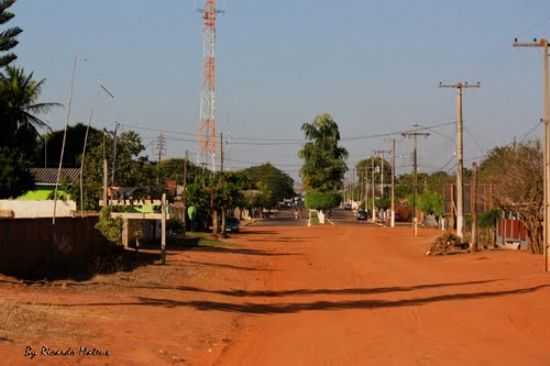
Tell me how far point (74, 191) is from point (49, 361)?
36120 millimetres

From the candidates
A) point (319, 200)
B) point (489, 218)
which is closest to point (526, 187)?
point (489, 218)

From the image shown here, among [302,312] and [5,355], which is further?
[302,312]

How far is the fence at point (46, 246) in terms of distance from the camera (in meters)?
21.8

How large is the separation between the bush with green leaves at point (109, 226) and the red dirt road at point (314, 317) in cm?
316

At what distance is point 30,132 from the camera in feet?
177

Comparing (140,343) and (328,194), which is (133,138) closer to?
(140,343)

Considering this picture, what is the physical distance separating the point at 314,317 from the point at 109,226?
16.7 metres

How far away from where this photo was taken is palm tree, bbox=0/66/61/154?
163 ft

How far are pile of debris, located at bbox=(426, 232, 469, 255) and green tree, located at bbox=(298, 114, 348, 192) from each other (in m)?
71.8

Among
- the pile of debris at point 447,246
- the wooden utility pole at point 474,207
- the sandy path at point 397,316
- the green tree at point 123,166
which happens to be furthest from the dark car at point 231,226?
the sandy path at point 397,316

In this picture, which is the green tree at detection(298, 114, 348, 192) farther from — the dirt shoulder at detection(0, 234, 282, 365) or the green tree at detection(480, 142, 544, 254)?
the dirt shoulder at detection(0, 234, 282, 365)

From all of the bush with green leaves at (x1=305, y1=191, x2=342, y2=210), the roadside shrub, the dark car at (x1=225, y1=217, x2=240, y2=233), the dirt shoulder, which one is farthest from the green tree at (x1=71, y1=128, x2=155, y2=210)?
the bush with green leaves at (x1=305, y1=191, x2=342, y2=210)

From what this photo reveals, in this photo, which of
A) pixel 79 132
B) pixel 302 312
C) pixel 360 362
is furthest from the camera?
pixel 79 132

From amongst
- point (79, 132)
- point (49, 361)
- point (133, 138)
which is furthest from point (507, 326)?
point (79, 132)
